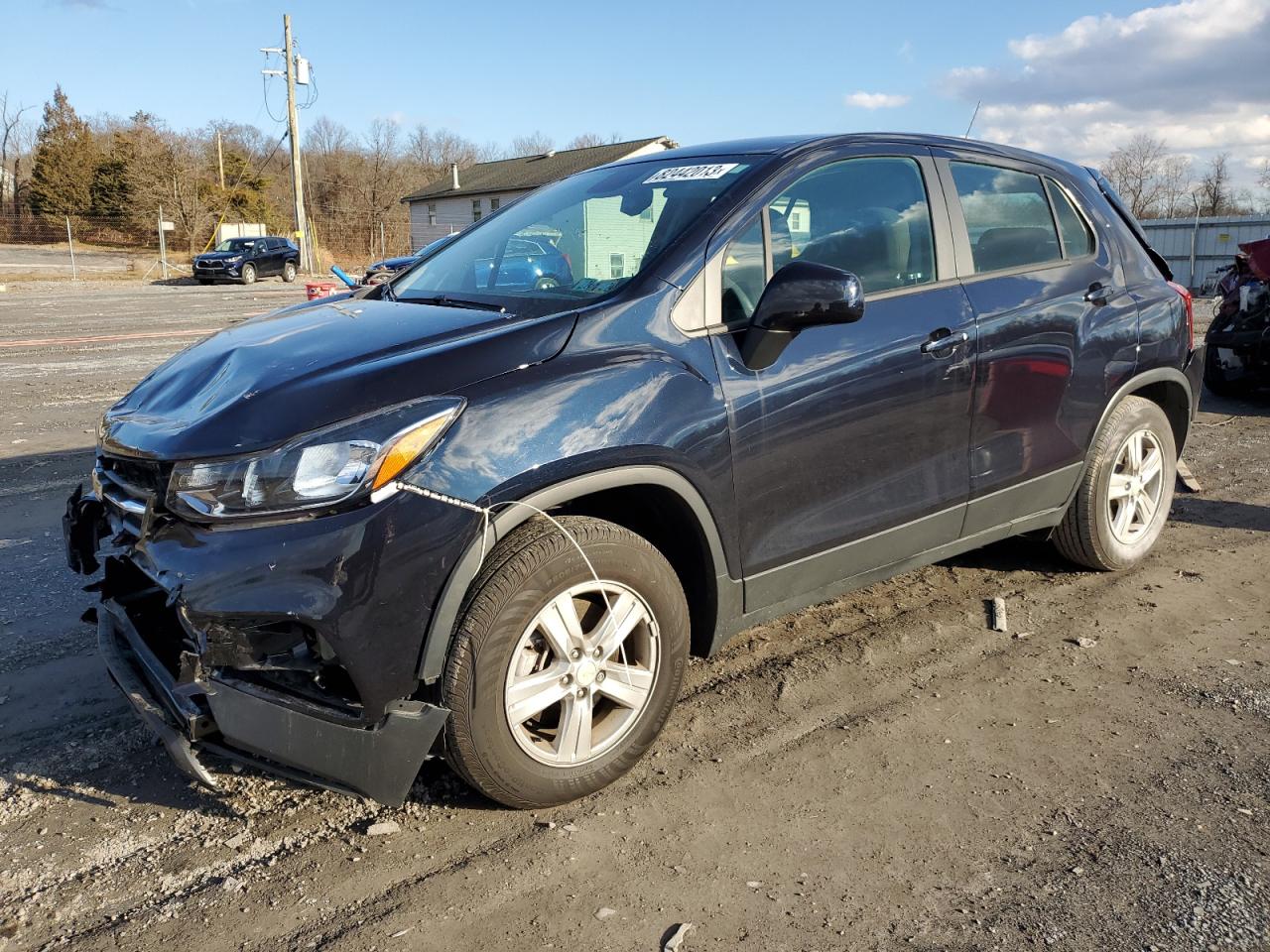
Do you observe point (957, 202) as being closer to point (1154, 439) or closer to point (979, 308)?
point (979, 308)

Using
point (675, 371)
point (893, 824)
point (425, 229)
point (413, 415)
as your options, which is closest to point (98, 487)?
point (413, 415)

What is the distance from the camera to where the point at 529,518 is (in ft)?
9.02

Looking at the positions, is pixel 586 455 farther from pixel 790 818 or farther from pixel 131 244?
pixel 131 244

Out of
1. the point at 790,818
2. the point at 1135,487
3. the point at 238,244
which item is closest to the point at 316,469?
the point at 790,818

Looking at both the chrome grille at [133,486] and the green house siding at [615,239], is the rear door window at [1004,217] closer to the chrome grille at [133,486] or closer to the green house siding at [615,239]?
the green house siding at [615,239]

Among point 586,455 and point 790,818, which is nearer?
point 586,455

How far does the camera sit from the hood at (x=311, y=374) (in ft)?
8.56

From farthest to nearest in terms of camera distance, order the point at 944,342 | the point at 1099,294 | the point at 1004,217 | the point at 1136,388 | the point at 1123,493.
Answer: the point at 1123,493 → the point at 1136,388 → the point at 1099,294 → the point at 1004,217 → the point at 944,342

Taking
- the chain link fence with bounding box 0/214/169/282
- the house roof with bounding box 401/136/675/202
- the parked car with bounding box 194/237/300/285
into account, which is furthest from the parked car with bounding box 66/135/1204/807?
the house roof with bounding box 401/136/675/202

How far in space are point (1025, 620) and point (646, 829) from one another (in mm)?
2239

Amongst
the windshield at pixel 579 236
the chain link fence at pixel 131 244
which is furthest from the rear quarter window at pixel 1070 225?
the chain link fence at pixel 131 244

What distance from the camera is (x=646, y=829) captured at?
9.43 feet

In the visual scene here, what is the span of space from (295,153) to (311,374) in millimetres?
42368

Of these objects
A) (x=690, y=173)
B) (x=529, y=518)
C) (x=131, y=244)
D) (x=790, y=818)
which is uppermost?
(x=131, y=244)
